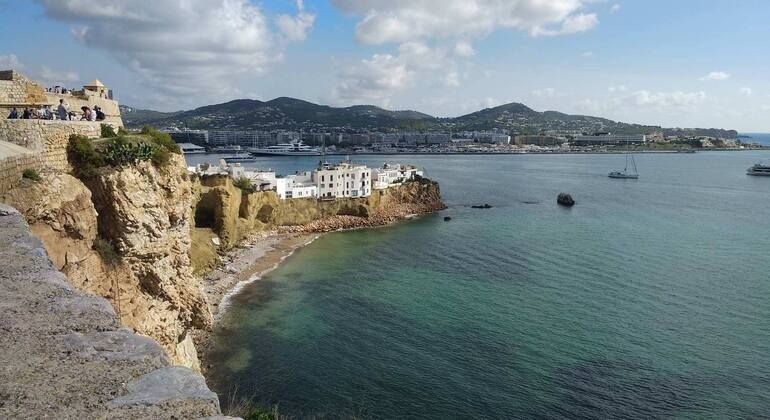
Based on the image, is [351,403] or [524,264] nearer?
[351,403]

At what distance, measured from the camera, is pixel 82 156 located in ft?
46.2

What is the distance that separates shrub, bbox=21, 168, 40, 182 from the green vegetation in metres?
3.01

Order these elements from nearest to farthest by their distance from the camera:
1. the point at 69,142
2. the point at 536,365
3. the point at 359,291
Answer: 1. the point at 69,142
2. the point at 536,365
3. the point at 359,291

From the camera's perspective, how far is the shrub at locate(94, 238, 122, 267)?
13.9 m

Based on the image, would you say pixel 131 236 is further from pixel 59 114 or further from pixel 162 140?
pixel 162 140

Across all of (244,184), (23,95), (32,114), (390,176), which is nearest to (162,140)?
(23,95)

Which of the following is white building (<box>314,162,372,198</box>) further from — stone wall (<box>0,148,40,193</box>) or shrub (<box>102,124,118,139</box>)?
stone wall (<box>0,148,40,193</box>)

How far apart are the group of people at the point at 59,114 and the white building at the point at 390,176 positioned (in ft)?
138

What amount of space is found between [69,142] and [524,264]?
29322 mm

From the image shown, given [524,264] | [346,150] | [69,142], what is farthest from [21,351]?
[346,150]

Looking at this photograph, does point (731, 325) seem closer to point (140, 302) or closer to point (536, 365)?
point (536, 365)

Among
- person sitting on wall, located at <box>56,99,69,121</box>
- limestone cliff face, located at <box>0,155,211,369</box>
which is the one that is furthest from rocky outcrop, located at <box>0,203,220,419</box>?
person sitting on wall, located at <box>56,99,69,121</box>

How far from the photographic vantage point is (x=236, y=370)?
2128cm

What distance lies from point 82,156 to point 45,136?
1312mm
